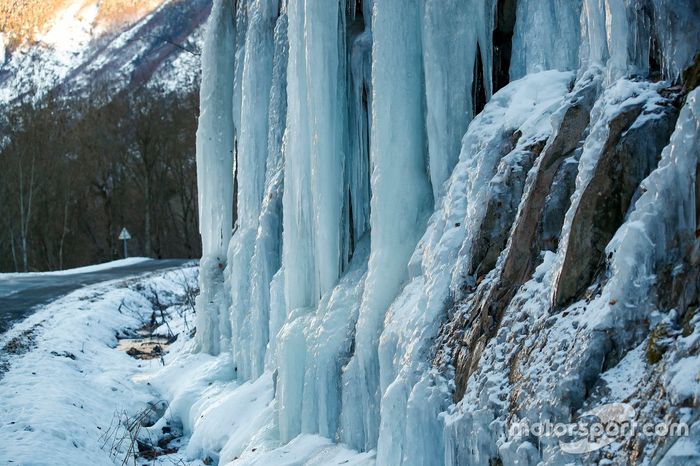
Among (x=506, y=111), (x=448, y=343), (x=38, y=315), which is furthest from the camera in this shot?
(x=38, y=315)

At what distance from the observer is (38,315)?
12781 millimetres

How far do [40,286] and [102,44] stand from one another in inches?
2308

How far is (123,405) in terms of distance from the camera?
29.3ft

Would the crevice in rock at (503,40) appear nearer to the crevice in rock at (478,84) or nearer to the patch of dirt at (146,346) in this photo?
the crevice in rock at (478,84)

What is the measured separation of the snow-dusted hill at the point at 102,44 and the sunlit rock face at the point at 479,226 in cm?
4684

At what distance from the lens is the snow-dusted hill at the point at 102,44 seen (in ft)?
190

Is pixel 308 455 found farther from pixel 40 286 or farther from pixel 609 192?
pixel 40 286

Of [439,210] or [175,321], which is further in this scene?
[175,321]

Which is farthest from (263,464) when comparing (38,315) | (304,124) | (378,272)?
(38,315)

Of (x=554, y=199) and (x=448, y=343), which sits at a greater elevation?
(x=554, y=199)

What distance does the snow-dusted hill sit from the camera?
190 feet

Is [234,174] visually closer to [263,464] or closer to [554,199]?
[263,464]

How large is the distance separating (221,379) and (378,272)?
4077mm

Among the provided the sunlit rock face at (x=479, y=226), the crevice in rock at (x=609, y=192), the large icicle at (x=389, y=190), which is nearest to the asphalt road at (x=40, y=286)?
the sunlit rock face at (x=479, y=226)
